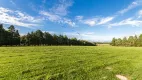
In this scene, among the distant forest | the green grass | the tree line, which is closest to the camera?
the green grass

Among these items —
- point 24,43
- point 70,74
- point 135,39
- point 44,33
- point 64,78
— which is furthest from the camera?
point 135,39

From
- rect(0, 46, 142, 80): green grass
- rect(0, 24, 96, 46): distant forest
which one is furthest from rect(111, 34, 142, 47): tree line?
rect(0, 46, 142, 80): green grass

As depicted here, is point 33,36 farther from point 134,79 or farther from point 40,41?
point 134,79

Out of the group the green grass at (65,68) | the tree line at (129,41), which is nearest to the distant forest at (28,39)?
the tree line at (129,41)

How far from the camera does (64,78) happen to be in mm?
12500

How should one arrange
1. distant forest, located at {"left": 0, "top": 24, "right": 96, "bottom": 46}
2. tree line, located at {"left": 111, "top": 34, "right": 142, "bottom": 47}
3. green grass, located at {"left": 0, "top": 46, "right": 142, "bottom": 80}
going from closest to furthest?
green grass, located at {"left": 0, "top": 46, "right": 142, "bottom": 80}
distant forest, located at {"left": 0, "top": 24, "right": 96, "bottom": 46}
tree line, located at {"left": 111, "top": 34, "right": 142, "bottom": 47}

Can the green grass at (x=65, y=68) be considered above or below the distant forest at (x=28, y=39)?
below

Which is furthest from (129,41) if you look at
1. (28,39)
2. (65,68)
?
(65,68)

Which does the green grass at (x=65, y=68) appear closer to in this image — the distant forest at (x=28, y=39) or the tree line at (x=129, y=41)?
the distant forest at (x=28, y=39)

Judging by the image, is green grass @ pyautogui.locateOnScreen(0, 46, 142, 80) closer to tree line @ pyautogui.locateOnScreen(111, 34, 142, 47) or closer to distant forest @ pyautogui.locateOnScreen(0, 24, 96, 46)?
distant forest @ pyautogui.locateOnScreen(0, 24, 96, 46)

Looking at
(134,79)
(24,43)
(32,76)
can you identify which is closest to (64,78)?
(32,76)

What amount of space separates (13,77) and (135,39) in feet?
524

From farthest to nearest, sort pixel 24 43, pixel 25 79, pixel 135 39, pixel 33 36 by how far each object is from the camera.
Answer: pixel 135 39 → pixel 33 36 → pixel 24 43 → pixel 25 79

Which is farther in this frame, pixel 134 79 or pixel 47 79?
pixel 134 79
